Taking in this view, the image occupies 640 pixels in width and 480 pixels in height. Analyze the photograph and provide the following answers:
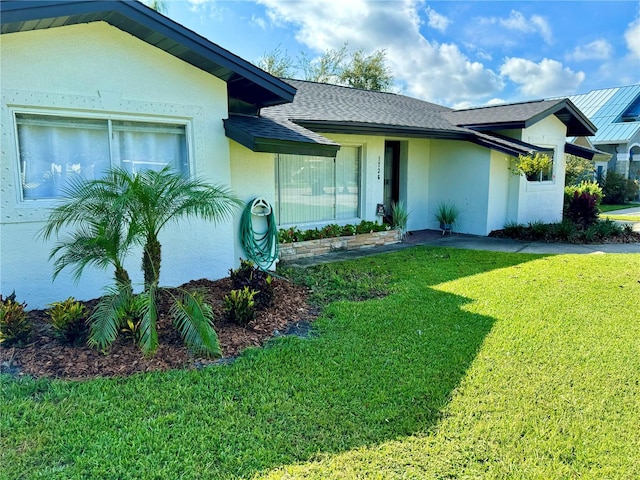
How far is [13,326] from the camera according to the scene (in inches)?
198

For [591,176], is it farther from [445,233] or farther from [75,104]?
[75,104]

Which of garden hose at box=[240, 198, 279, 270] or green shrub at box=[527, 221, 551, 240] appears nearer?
garden hose at box=[240, 198, 279, 270]

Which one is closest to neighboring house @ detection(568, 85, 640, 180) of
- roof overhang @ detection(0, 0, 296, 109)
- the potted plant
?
the potted plant

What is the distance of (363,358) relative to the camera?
5.01 metres

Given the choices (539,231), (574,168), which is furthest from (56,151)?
(574,168)

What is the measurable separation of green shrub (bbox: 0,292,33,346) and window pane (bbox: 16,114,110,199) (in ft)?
6.06

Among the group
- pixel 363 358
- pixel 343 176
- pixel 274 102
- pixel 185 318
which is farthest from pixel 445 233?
pixel 185 318

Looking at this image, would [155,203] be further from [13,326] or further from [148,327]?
[13,326]

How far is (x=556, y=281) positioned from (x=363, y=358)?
522cm

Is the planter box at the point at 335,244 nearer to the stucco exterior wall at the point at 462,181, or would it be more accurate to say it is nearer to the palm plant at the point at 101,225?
the stucco exterior wall at the point at 462,181

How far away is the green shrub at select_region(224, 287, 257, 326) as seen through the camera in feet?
19.2

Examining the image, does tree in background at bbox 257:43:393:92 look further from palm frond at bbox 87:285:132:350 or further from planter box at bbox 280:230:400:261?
palm frond at bbox 87:285:132:350

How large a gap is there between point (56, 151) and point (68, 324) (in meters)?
2.80

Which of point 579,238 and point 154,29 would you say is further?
point 579,238
